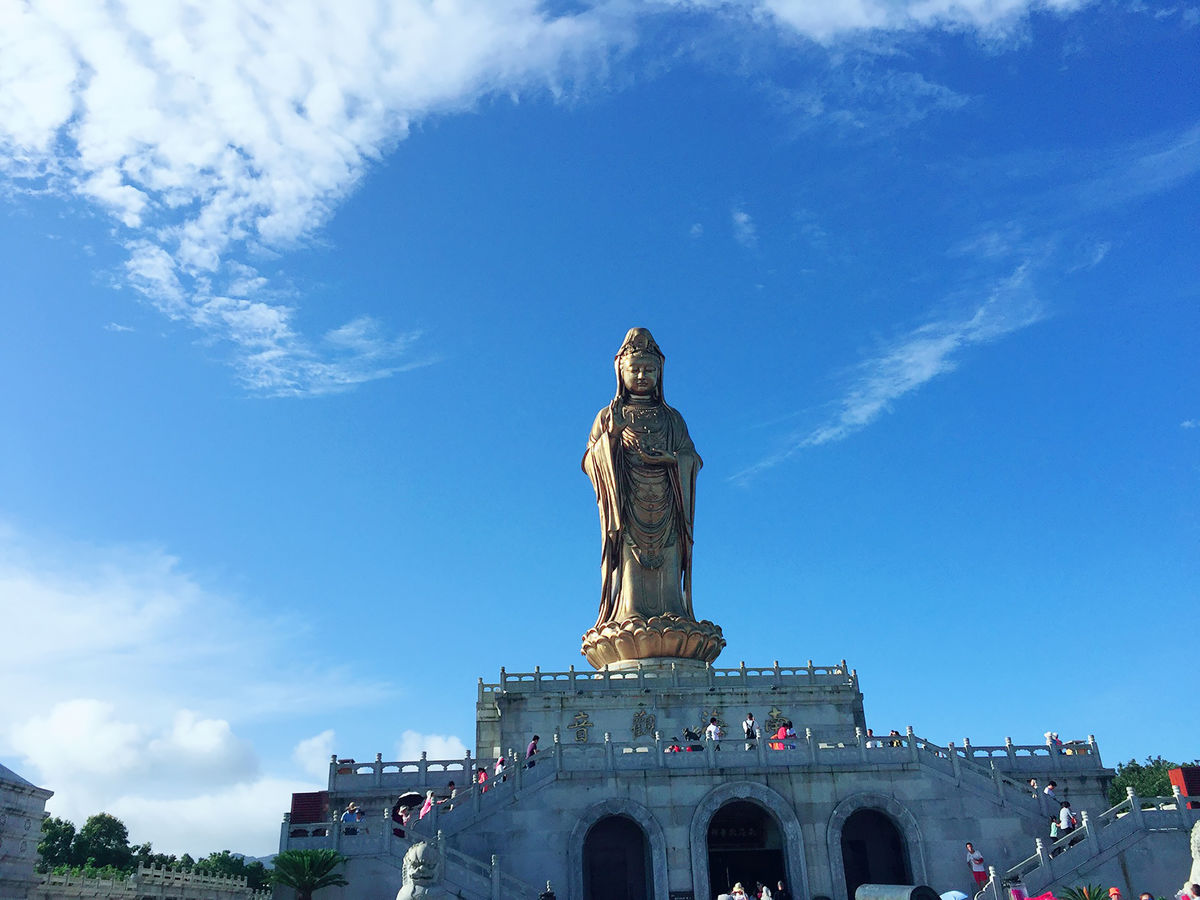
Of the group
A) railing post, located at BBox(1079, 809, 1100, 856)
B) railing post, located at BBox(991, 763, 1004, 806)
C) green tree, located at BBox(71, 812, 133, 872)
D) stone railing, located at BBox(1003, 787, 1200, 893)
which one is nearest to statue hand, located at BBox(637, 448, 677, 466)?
railing post, located at BBox(991, 763, 1004, 806)

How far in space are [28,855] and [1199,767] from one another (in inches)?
1009

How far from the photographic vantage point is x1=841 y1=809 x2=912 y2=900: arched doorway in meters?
25.6

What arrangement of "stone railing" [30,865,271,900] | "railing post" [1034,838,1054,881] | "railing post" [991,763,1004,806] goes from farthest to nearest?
"railing post" [991,763,1004,806] → "railing post" [1034,838,1054,881] → "stone railing" [30,865,271,900]

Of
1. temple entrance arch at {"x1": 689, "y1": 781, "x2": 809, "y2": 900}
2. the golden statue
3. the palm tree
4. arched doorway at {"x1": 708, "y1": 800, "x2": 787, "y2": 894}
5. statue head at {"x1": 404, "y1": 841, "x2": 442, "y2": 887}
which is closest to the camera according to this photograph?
statue head at {"x1": 404, "y1": 841, "x2": 442, "y2": 887}

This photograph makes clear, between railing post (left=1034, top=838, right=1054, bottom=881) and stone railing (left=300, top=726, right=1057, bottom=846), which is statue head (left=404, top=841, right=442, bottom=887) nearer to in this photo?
stone railing (left=300, top=726, right=1057, bottom=846)

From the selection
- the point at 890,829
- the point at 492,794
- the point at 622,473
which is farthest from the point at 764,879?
the point at 622,473

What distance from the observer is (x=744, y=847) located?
86.2 feet

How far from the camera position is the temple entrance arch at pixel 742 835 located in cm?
2447

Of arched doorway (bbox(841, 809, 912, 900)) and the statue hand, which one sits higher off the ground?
the statue hand

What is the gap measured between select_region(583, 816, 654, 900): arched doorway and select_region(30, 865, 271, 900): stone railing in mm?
10613

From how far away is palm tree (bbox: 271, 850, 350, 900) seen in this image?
2172 cm

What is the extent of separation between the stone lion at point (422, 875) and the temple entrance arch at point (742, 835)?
807 cm

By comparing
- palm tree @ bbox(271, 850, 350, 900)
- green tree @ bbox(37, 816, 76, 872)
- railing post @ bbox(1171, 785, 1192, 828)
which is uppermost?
green tree @ bbox(37, 816, 76, 872)

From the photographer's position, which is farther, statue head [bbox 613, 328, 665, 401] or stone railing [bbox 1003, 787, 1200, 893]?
statue head [bbox 613, 328, 665, 401]
